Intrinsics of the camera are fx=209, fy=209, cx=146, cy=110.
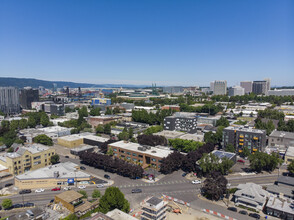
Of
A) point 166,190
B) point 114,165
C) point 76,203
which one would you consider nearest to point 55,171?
point 114,165

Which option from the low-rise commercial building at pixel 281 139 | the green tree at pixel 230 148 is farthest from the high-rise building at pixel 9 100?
the low-rise commercial building at pixel 281 139

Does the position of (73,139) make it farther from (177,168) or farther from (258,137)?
(258,137)

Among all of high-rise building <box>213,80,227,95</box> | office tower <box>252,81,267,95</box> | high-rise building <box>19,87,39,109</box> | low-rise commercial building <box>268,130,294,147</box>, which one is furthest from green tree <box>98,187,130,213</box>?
office tower <box>252,81,267,95</box>

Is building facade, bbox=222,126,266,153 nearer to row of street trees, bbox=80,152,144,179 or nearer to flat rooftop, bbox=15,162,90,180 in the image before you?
row of street trees, bbox=80,152,144,179

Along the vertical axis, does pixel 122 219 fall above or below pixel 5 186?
above

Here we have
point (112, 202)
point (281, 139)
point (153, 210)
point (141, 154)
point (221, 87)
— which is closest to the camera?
point (153, 210)

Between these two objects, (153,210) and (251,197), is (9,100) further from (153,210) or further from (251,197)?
(251,197)

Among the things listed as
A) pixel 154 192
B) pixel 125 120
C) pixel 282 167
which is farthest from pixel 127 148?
pixel 125 120
